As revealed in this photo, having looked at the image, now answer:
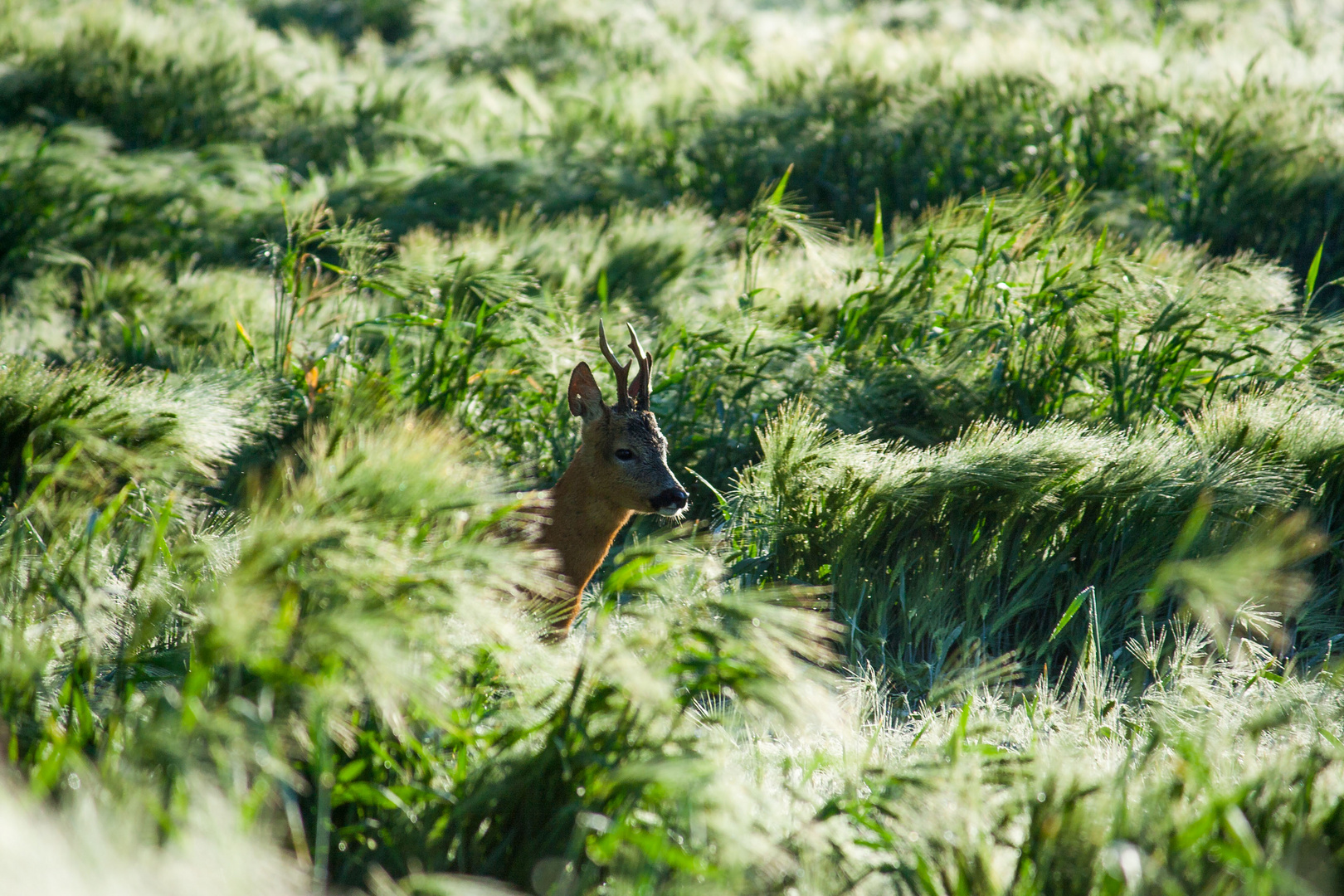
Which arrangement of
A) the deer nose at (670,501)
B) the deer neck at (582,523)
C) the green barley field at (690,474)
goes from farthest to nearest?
the deer neck at (582,523)
the deer nose at (670,501)
the green barley field at (690,474)

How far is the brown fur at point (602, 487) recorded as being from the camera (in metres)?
4.21

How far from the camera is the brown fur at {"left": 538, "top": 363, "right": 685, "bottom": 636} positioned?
421 cm

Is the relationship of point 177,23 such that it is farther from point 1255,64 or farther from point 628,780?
point 628,780

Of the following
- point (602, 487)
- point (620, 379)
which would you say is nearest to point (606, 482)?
point (602, 487)

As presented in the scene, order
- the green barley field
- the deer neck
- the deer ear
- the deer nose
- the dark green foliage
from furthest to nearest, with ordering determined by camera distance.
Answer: the deer ear, the deer neck, the deer nose, the dark green foliage, the green barley field

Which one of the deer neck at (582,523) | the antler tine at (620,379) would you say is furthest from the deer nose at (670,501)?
the antler tine at (620,379)

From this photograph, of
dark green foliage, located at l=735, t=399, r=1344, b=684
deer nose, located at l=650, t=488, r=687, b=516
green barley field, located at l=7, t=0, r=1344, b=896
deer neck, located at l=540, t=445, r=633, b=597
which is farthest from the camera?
deer neck, located at l=540, t=445, r=633, b=597

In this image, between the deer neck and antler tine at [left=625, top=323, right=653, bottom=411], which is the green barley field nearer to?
the deer neck

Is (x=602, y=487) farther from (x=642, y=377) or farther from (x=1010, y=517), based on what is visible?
(x=1010, y=517)

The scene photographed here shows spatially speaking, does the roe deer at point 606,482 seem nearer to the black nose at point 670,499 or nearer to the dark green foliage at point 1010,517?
the black nose at point 670,499

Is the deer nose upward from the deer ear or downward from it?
downward

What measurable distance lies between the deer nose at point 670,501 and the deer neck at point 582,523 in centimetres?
18

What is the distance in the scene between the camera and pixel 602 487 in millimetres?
4273

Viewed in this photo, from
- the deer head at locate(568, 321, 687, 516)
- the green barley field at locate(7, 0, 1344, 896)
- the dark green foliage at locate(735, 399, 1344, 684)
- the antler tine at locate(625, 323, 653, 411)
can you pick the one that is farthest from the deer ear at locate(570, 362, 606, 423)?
the dark green foliage at locate(735, 399, 1344, 684)
